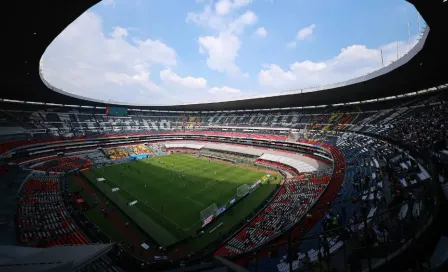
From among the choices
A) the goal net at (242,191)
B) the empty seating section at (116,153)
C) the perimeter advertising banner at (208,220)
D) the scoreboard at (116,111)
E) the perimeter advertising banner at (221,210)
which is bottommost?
the perimeter advertising banner at (208,220)

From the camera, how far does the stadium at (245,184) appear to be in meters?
6.90

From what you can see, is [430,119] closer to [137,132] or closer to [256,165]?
[256,165]

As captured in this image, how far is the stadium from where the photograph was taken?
22.6 ft

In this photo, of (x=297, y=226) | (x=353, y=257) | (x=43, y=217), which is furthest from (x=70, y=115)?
(x=353, y=257)

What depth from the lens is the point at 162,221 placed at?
20.9m

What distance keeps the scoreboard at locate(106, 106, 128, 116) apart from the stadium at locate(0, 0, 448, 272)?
7677 mm

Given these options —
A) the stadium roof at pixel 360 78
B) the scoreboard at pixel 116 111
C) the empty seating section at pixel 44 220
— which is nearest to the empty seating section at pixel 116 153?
the scoreboard at pixel 116 111

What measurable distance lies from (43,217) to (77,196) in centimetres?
658

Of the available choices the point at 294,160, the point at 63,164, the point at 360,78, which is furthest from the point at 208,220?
the point at 63,164

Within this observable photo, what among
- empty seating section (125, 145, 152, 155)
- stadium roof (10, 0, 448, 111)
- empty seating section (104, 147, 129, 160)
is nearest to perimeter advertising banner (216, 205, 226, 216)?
stadium roof (10, 0, 448, 111)

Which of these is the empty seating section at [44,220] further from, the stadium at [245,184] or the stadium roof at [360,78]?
the stadium roof at [360,78]

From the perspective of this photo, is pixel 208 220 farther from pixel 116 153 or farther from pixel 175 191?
pixel 116 153

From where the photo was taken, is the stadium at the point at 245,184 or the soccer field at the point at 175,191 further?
the soccer field at the point at 175,191

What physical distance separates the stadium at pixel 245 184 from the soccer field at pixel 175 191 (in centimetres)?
21
